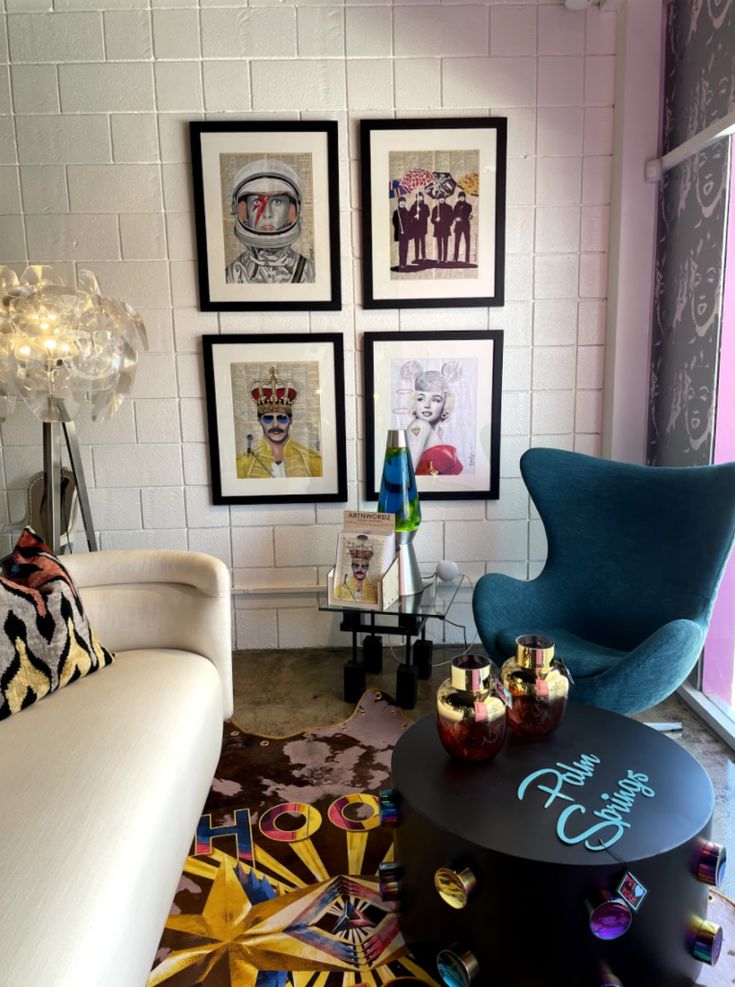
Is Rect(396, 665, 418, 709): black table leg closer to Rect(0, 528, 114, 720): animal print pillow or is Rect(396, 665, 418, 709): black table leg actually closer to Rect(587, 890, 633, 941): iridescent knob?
Rect(0, 528, 114, 720): animal print pillow

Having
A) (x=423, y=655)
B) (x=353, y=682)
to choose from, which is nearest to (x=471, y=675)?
(x=353, y=682)

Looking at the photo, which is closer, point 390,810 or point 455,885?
point 455,885

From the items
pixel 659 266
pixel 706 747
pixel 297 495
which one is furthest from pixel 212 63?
pixel 706 747

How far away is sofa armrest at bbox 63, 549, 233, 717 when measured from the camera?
200cm

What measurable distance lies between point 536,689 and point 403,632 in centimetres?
101

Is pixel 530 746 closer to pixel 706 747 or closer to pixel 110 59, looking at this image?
pixel 706 747

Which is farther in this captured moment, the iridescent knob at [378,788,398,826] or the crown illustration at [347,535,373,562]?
the crown illustration at [347,535,373,562]

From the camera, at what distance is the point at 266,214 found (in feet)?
8.98

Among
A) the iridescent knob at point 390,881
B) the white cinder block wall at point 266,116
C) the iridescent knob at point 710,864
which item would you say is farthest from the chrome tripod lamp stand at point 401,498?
the iridescent knob at point 710,864

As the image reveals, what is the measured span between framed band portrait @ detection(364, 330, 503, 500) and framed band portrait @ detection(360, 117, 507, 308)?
168 mm

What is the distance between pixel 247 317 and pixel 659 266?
5.32 ft

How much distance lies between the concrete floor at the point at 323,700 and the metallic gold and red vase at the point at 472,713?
84 cm

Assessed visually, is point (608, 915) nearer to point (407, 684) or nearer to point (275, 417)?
point (407, 684)

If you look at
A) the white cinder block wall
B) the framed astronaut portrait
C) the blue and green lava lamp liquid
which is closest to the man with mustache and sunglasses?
the white cinder block wall
